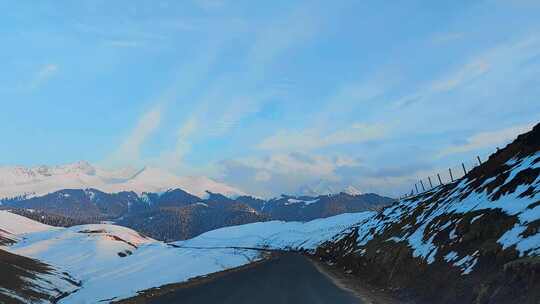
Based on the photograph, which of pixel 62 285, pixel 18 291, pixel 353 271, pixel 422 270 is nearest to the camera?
pixel 422 270

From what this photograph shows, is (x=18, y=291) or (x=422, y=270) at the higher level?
(x=18, y=291)

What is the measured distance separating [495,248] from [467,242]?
190 inches

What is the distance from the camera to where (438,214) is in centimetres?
4347

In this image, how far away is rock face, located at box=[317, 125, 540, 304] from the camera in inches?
818

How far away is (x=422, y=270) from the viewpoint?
3198 cm

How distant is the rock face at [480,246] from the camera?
2077cm

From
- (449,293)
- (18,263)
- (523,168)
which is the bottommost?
(449,293)

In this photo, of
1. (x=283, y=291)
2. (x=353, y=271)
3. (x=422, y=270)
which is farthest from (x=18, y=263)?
(x=422, y=270)

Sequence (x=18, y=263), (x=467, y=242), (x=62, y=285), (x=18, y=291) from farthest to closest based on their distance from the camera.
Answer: (x=18, y=263) < (x=62, y=285) < (x=18, y=291) < (x=467, y=242)

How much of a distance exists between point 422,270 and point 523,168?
11.0 metres

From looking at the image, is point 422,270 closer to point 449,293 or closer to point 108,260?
point 449,293

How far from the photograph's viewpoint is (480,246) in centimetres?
2658

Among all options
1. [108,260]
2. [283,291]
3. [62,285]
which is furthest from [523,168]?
[108,260]

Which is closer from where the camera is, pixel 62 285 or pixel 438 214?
pixel 438 214
